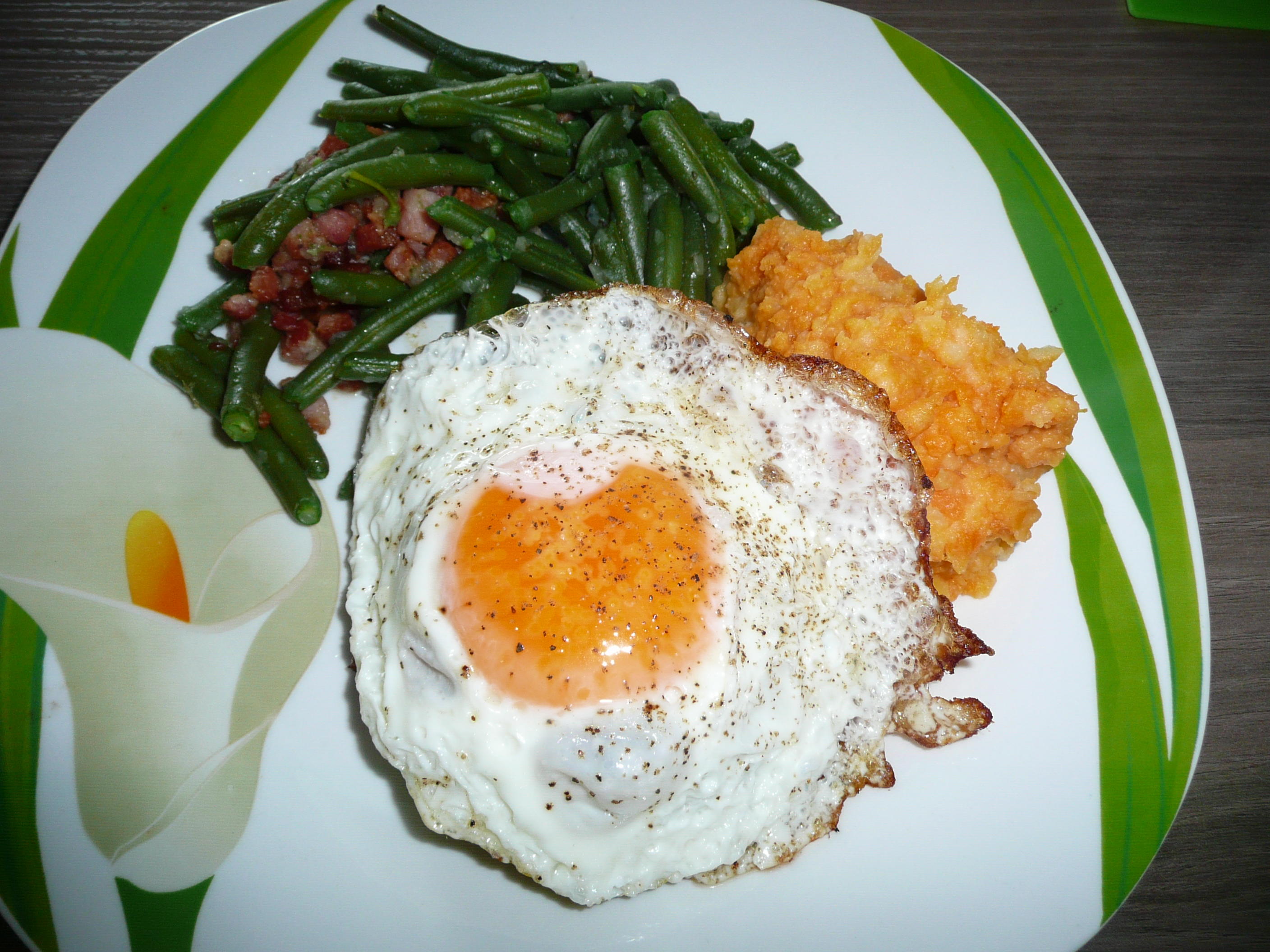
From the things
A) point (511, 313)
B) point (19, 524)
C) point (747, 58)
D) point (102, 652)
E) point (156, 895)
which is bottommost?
point (156, 895)

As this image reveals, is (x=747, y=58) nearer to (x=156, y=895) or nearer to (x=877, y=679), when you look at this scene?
(x=877, y=679)

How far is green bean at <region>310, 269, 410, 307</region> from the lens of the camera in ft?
10.2

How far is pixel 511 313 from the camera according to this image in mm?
2920

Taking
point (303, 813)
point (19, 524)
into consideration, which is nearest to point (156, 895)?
point (303, 813)

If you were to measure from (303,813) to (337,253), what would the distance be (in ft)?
7.02

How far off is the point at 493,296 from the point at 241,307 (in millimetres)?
986

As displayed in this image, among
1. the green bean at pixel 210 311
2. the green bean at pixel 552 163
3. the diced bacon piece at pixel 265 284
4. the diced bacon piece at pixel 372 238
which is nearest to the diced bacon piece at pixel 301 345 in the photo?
the diced bacon piece at pixel 265 284

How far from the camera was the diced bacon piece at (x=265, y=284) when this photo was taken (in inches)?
124

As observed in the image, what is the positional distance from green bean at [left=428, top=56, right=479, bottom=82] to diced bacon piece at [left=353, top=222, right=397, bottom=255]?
0.87 meters

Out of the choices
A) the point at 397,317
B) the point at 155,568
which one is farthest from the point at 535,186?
the point at 155,568

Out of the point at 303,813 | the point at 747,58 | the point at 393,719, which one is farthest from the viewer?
the point at 747,58

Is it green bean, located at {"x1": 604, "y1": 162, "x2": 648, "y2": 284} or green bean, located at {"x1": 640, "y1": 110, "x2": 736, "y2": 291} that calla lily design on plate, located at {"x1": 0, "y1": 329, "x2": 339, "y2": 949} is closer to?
green bean, located at {"x1": 604, "y1": 162, "x2": 648, "y2": 284}

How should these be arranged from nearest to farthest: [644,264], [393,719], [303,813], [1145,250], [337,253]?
1. [393,719]
2. [303,813]
3. [337,253]
4. [644,264]
5. [1145,250]

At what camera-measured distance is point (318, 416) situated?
328 cm
